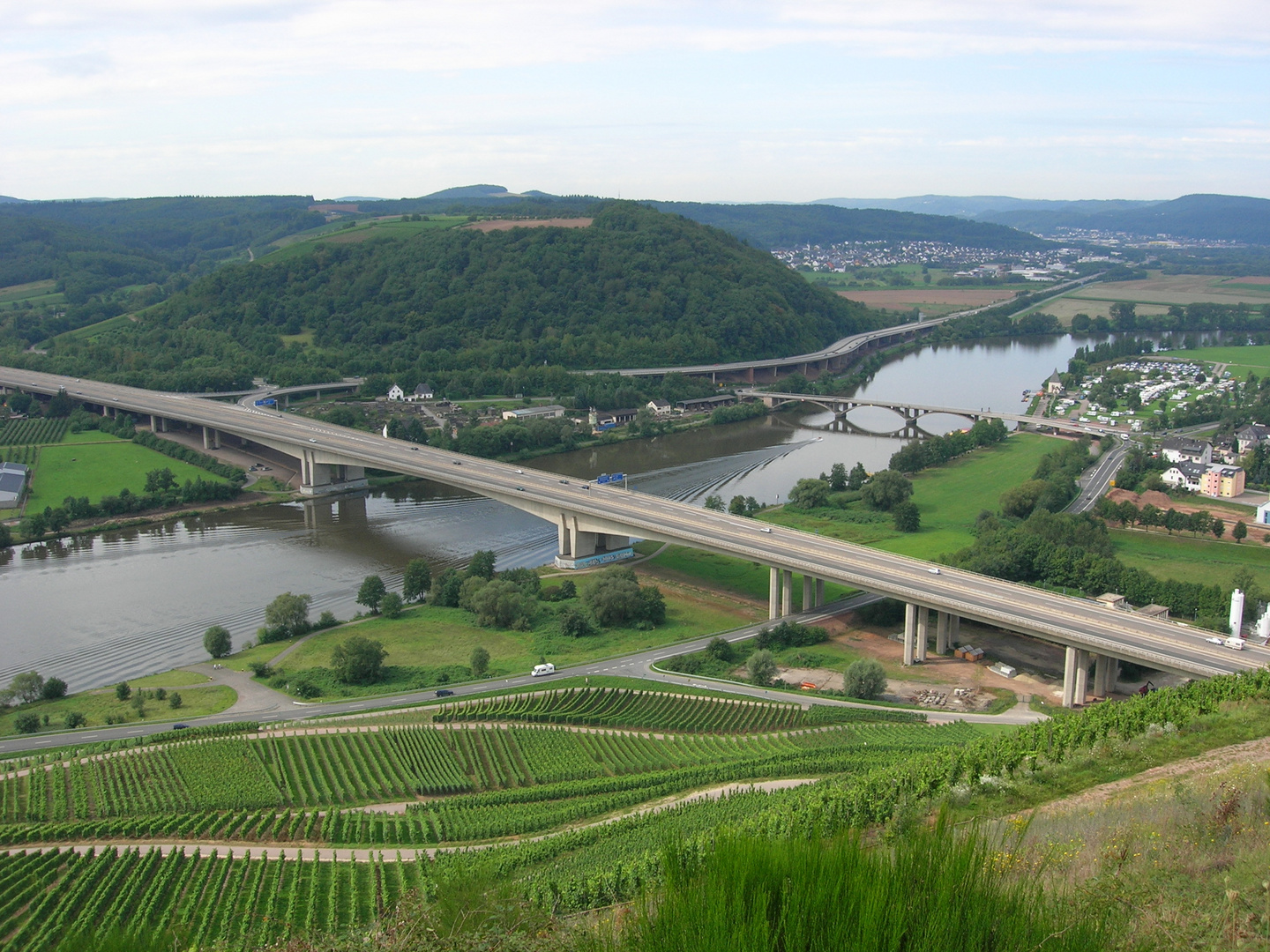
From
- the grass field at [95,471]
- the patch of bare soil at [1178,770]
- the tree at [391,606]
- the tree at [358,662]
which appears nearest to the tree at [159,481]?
the grass field at [95,471]

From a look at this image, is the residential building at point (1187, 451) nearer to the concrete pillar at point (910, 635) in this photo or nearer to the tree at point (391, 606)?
the concrete pillar at point (910, 635)

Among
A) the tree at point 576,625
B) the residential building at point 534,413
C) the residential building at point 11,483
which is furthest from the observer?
the residential building at point 534,413

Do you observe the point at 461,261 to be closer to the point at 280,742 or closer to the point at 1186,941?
the point at 280,742

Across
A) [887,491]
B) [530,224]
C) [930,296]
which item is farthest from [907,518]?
[930,296]

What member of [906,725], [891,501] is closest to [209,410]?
[891,501]

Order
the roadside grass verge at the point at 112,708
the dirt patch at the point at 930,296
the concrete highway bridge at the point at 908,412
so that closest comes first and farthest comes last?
the roadside grass verge at the point at 112,708 < the concrete highway bridge at the point at 908,412 < the dirt patch at the point at 930,296

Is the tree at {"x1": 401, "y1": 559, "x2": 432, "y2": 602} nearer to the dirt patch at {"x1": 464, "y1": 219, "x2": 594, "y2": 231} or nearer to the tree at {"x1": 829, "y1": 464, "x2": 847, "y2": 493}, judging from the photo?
the tree at {"x1": 829, "y1": 464, "x2": 847, "y2": 493}

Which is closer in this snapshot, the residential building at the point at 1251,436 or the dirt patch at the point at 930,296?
the residential building at the point at 1251,436
